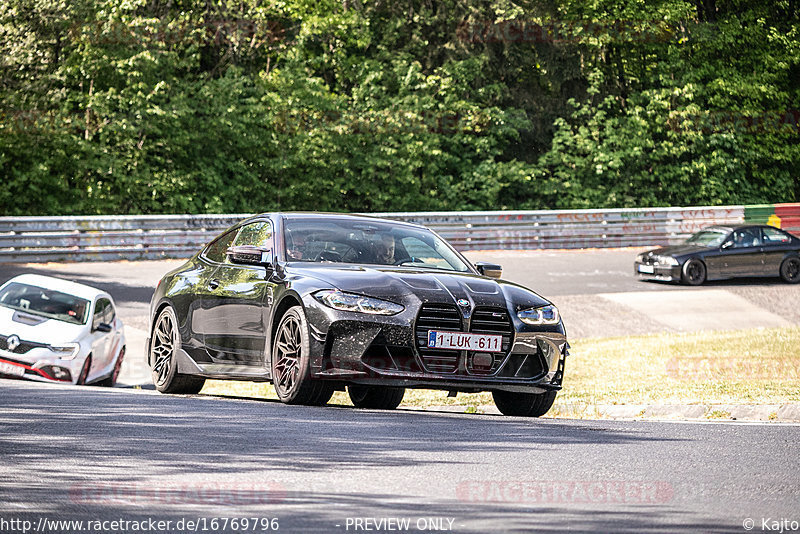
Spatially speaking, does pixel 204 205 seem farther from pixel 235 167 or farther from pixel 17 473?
pixel 17 473

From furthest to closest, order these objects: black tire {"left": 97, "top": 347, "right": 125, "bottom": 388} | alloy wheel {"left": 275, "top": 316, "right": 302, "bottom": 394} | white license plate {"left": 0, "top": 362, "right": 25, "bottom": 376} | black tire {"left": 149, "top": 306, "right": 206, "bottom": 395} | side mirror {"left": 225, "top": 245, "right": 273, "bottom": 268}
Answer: black tire {"left": 97, "top": 347, "right": 125, "bottom": 388}, white license plate {"left": 0, "top": 362, "right": 25, "bottom": 376}, black tire {"left": 149, "top": 306, "right": 206, "bottom": 395}, side mirror {"left": 225, "top": 245, "right": 273, "bottom": 268}, alloy wheel {"left": 275, "top": 316, "right": 302, "bottom": 394}

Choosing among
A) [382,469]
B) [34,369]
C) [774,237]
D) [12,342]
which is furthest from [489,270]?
[774,237]

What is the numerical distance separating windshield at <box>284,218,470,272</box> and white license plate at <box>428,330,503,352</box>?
1.12 metres

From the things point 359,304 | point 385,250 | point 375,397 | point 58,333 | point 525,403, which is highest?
point 385,250

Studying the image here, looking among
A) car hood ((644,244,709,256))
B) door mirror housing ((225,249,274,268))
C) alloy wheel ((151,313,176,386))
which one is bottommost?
car hood ((644,244,709,256))

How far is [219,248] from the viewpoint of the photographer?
11.7 metres

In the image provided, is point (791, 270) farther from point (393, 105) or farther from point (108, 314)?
point (108, 314)

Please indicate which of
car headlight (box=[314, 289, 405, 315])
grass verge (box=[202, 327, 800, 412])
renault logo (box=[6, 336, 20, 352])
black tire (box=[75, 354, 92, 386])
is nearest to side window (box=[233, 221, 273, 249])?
car headlight (box=[314, 289, 405, 315])

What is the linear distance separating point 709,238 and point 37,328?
16345mm

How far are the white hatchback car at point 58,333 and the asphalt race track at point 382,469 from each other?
334 inches

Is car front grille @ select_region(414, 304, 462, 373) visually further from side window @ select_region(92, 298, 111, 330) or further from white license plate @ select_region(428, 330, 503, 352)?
side window @ select_region(92, 298, 111, 330)

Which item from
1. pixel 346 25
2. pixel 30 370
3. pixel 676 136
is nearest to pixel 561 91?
pixel 676 136

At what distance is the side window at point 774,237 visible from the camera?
2930 centimetres

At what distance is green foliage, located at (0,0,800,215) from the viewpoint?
35375 millimetres
